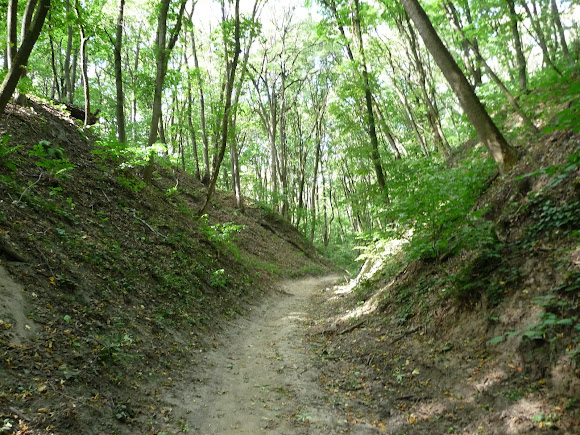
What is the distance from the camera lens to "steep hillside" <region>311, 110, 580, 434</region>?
3.50 m

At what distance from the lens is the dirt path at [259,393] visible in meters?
4.11

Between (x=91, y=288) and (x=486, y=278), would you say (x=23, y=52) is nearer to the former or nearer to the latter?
(x=91, y=288)

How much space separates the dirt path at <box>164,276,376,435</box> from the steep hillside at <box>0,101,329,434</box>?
0.40 meters

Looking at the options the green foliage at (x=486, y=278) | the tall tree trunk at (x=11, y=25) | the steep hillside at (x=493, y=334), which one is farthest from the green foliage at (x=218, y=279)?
the tall tree trunk at (x=11, y=25)

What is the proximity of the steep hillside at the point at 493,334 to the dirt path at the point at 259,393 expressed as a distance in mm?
357

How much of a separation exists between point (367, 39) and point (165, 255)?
13.2m

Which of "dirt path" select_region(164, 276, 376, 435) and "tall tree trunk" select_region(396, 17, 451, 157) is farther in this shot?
"tall tree trunk" select_region(396, 17, 451, 157)

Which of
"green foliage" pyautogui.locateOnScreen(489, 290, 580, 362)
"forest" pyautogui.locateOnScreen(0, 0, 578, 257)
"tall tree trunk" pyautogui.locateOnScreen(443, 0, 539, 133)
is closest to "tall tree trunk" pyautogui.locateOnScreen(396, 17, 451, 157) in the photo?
"forest" pyautogui.locateOnScreen(0, 0, 578, 257)


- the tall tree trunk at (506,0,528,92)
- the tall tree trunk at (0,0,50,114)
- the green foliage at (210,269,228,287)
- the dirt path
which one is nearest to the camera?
the dirt path

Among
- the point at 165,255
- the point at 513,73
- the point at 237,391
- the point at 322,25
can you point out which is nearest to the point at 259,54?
the point at 322,25

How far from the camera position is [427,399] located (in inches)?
169

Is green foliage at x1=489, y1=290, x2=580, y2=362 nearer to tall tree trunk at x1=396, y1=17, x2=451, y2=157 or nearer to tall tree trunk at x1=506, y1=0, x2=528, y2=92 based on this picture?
tall tree trunk at x1=506, y1=0, x2=528, y2=92

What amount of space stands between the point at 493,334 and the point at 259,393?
3.34 m

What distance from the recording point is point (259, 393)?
5.02 metres
